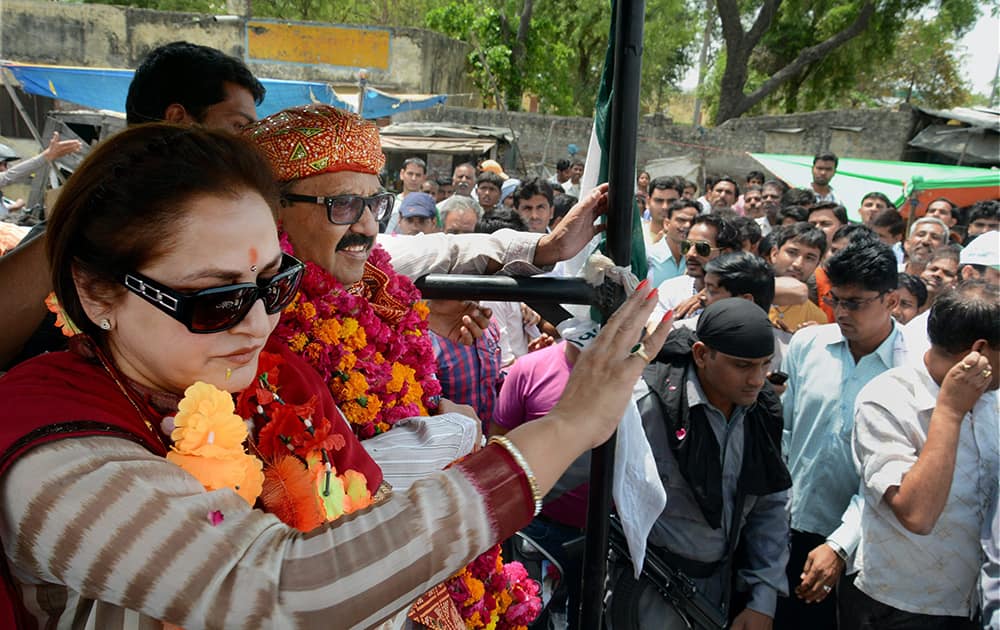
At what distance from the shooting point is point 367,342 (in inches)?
74.9

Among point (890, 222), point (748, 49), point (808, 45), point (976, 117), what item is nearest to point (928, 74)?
point (808, 45)

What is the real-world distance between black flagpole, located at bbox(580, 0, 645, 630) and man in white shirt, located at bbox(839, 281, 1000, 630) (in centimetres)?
147

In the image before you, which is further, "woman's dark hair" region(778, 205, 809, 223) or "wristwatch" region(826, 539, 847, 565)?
"woman's dark hair" region(778, 205, 809, 223)

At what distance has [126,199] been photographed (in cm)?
103

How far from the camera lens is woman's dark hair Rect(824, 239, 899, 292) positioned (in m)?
3.34

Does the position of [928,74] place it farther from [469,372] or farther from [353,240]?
[353,240]

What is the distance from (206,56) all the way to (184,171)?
1.31 m

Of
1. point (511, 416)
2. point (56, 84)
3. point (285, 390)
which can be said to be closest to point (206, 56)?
point (285, 390)

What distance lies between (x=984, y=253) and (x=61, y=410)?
604cm

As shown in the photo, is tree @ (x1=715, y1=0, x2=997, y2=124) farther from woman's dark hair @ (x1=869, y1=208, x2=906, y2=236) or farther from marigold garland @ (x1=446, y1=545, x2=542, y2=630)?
marigold garland @ (x1=446, y1=545, x2=542, y2=630)

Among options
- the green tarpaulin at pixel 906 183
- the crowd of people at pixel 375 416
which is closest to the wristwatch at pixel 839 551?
the crowd of people at pixel 375 416

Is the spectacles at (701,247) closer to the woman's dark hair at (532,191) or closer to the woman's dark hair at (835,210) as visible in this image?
the woman's dark hair at (532,191)

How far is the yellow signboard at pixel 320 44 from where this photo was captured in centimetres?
1981

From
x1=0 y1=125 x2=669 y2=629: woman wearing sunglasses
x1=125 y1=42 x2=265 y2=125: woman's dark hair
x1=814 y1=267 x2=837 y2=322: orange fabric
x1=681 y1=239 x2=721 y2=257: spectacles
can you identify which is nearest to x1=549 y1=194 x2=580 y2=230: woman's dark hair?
x1=681 y1=239 x2=721 y2=257: spectacles
